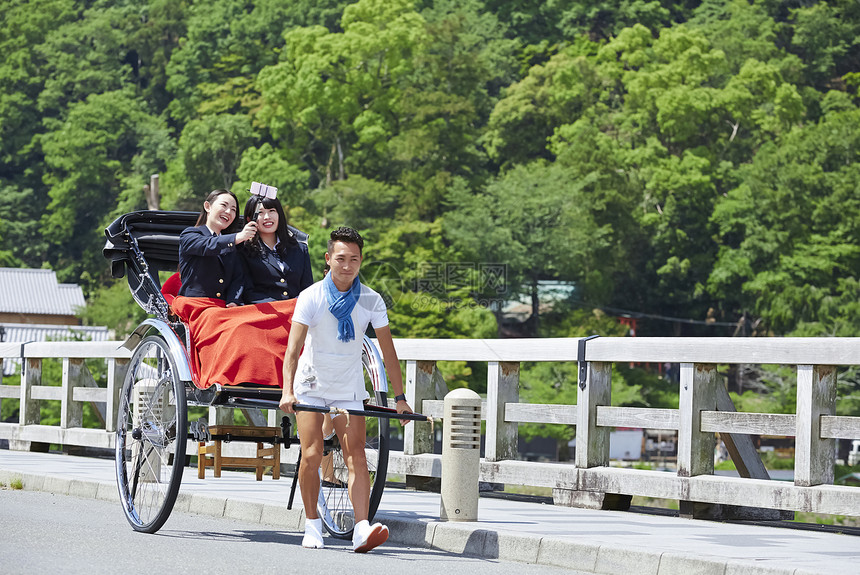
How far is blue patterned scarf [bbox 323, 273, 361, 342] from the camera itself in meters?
6.74

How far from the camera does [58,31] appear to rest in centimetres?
9694

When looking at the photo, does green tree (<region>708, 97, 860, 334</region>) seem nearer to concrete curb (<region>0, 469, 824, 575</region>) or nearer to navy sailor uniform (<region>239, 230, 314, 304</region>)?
concrete curb (<region>0, 469, 824, 575</region>)

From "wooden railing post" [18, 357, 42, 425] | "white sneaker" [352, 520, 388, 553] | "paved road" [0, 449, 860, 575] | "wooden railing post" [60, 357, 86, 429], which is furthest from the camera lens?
"wooden railing post" [18, 357, 42, 425]

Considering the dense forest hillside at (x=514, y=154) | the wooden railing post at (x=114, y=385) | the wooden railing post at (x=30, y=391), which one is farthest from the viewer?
the dense forest hillside at (x=514, y=154)

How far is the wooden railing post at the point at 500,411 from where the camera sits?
9648 millimetres

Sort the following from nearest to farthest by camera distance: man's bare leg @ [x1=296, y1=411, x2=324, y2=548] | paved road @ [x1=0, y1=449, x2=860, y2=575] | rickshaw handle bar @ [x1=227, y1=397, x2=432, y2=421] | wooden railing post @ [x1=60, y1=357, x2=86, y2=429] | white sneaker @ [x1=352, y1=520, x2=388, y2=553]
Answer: paved road @ [x1=0, y1=449, x2=860, y2=575] → rickshaw handle bar @ [x1=227, y1=397, x2=432, y2=421] → white sneaker @ [x1=352, y1=520, x2=388, y2=553] → man's bare leg @ [x1=296, y1=411, x2=324, y2=548] → wooden railing post @ [x1=60, y1=357, x2=86, y2=429]

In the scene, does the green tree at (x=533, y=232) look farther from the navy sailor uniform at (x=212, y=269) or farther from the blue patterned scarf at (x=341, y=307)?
the blue patterned scarf at (x=341, y=307)

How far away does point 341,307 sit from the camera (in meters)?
6.73

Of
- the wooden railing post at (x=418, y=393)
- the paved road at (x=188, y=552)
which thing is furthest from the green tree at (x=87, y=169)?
the paved road at (x=188, y=552)

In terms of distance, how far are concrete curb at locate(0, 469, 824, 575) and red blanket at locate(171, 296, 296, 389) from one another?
1.19 metres

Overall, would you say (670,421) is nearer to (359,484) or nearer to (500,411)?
(500,411)

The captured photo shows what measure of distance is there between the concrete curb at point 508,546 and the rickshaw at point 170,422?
0.34m

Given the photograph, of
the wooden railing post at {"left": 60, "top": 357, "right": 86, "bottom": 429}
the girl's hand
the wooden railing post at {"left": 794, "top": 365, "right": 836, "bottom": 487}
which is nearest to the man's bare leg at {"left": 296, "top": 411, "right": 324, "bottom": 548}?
the girl's hand

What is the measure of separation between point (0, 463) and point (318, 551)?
632 cm
